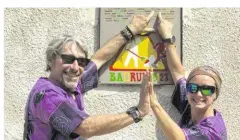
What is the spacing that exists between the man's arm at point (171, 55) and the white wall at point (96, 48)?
0.08 meters

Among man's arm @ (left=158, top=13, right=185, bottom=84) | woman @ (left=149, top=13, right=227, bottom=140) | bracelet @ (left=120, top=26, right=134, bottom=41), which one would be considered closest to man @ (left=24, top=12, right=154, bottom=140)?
woman @ (left=149, top=13, right=227, bottom=140)

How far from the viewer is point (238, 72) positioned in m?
3.00

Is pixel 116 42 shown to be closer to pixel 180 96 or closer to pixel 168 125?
pixel 180 96

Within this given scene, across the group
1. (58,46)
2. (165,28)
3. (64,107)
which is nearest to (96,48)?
(165,28)

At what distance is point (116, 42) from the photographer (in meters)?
3.00

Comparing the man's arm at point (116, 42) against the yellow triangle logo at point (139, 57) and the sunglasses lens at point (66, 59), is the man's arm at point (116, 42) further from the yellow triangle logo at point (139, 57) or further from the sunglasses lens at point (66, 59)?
the sunglasses lens at point (66, 59)

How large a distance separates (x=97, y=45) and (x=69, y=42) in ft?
1.83

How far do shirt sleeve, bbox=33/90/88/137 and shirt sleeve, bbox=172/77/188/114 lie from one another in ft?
2.56

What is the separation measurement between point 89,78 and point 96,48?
22 centimetres

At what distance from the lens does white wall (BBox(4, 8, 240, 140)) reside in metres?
3.00

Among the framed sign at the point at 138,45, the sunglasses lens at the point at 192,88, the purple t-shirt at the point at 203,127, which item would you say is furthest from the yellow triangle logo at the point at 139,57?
the sunglasses lens at the point at 192,88

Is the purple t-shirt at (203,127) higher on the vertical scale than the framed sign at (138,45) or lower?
lower

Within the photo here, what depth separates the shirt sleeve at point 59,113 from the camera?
2.35 meters

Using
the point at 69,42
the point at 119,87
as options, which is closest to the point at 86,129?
the point at 69,42
